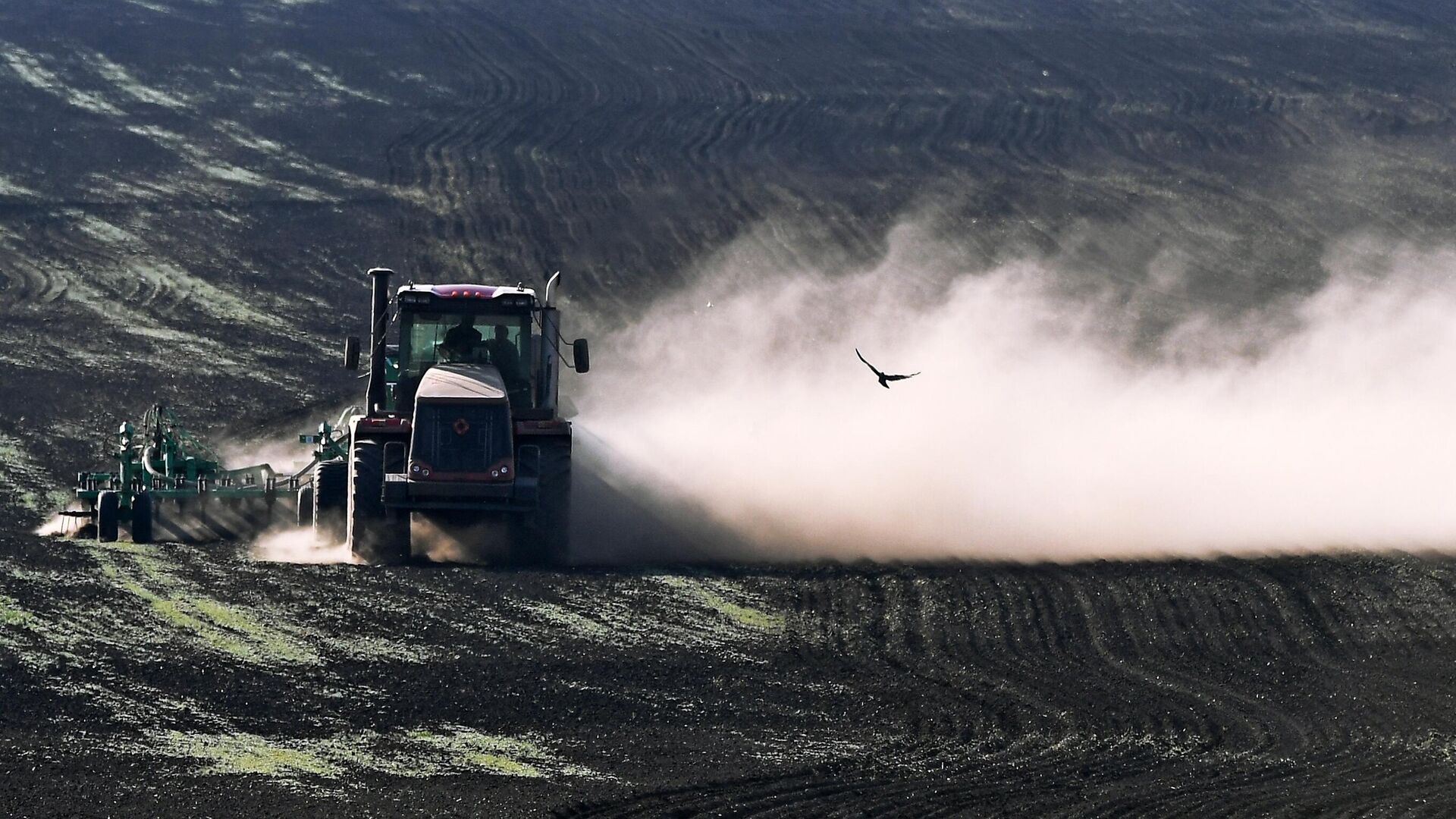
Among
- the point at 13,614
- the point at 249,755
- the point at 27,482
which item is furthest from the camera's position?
the point at 27,482

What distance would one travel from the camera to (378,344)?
2162 cm

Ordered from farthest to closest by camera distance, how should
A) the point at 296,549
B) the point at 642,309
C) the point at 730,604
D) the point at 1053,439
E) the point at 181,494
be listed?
the point at 642,309
the point at 1053,439
the point at 181,494
the point at 296,549
the point at 730,604

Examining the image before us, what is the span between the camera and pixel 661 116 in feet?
164

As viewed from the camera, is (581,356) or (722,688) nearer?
(722,688)

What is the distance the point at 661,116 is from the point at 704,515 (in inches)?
1101

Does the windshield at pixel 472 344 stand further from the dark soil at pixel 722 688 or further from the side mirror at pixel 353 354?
the dark soil at pixel 722 688

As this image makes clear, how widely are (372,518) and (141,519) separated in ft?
10.2

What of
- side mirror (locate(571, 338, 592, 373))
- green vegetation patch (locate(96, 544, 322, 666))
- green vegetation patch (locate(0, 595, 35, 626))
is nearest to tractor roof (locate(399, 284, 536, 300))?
side mirror (locate(571, 338, 592, 373))

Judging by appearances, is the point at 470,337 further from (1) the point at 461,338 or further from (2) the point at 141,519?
(2) the point at 141,519

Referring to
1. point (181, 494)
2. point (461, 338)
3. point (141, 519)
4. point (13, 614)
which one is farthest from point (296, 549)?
point (13, 614)

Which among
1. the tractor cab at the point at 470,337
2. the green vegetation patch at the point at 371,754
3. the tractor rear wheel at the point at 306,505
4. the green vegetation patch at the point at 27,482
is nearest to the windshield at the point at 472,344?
the tractor cab at the point at 470,337

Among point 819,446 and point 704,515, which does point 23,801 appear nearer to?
point 704,515

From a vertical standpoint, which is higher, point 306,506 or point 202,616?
point 306,506

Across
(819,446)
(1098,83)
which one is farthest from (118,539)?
(1098,83)
